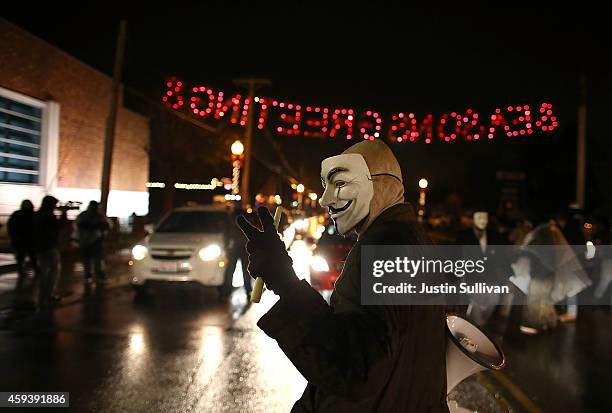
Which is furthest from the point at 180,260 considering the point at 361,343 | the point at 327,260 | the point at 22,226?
the point at 361,343

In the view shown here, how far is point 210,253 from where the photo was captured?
11766 millimetres

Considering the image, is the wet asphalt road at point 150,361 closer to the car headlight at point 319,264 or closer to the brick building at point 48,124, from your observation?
the car headlight at point 319,264

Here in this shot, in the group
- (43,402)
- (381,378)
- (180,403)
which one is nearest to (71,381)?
(43,402)

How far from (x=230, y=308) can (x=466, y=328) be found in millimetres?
8583

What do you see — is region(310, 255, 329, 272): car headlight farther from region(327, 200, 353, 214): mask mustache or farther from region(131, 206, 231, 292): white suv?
region(327, 200, 353, 214): mask mustache

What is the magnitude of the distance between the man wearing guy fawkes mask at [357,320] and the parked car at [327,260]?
341 inches

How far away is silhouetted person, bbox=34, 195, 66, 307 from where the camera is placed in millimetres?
9516

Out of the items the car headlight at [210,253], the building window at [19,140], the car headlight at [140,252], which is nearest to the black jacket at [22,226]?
the car headlight at [140,252]

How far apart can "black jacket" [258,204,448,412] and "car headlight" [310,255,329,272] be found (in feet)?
30.1

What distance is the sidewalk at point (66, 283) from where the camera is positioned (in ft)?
34.8

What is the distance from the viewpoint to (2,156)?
65.5 ft

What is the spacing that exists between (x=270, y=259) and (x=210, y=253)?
1042 cm

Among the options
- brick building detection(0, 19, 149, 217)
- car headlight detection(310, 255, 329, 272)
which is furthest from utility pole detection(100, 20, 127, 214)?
car headlight detection(310, 255, 329, 272)

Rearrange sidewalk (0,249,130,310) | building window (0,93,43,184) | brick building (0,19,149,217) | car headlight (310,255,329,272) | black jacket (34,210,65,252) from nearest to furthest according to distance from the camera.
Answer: black jacket (34,210,65,252) → sidewalk (0,249,130,310) → car headlight (310,255,329,272) → brick building (0,19,149,217) → building window (0,93,43,184)
